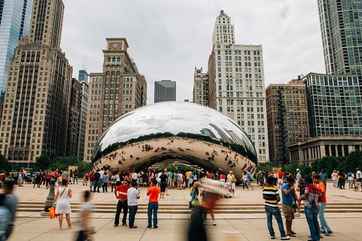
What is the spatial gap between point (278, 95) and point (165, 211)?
467ft

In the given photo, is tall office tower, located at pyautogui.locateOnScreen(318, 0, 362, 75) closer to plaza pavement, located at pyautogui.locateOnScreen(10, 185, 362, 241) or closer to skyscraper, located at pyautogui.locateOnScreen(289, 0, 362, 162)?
skyscraper, located at pyautogui.locateOnScreen(289, 0, 362, 162)

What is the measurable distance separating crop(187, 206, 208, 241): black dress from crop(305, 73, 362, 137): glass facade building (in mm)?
147608

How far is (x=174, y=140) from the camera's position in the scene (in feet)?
75.8

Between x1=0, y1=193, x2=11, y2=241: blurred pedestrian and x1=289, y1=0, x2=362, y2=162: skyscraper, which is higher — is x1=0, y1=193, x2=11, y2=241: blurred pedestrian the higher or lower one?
the lower one

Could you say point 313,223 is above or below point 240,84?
below

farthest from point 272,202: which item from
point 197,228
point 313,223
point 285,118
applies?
point 285,118

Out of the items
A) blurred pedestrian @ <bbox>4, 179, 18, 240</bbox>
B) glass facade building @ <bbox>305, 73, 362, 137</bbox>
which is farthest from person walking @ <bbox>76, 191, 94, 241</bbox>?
glass facade building @ <bbox>305, 73, 362, 137</bbox>

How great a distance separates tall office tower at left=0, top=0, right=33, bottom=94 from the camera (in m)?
172

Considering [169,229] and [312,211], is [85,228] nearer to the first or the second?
[169,229]

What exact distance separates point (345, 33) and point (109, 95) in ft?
404

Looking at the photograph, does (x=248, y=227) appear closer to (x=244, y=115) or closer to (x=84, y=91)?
(x=244, y=115)

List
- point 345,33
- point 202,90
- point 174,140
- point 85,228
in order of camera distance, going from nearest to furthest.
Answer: point 85,228
point 174,140
point 345,33
point 202,90

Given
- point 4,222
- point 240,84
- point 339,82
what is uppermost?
point 339,82

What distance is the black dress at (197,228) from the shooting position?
315cm
